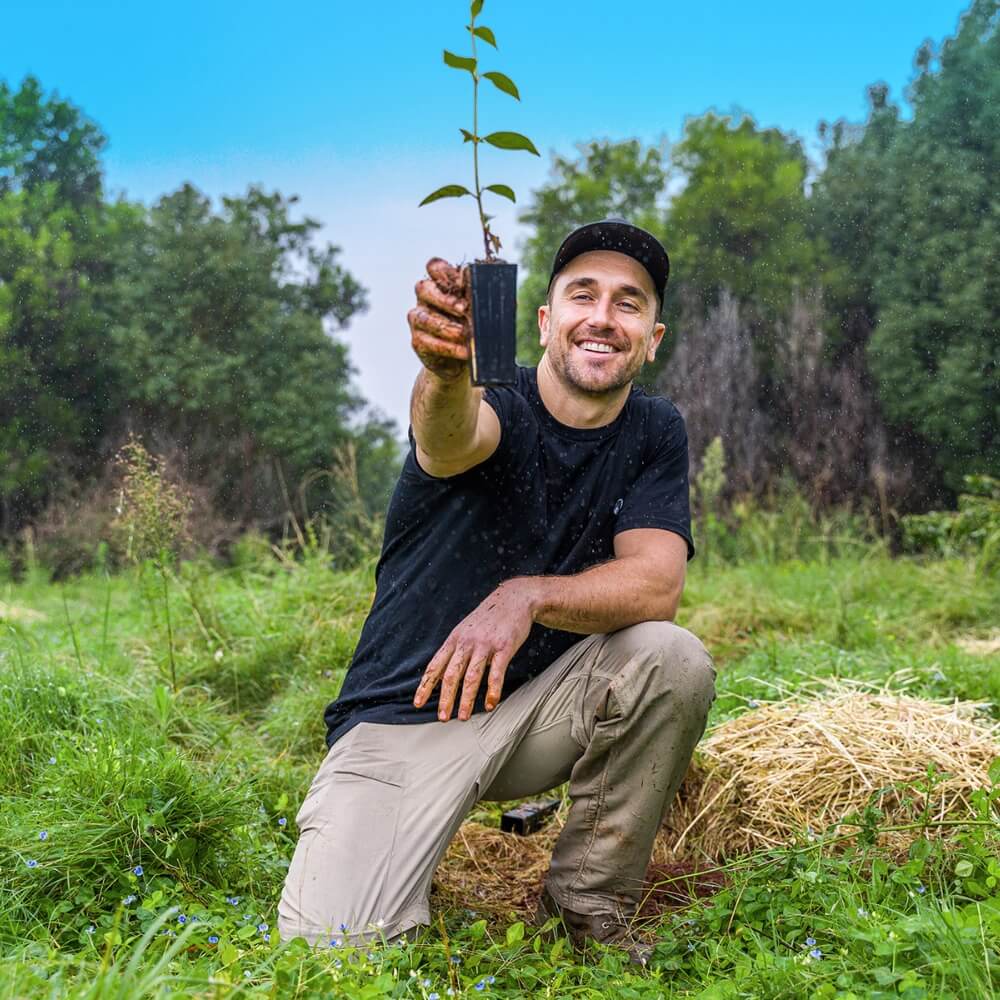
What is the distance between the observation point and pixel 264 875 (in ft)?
9.04

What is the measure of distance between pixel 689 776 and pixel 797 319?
13635mm

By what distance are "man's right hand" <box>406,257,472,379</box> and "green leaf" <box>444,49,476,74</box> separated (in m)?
0.35

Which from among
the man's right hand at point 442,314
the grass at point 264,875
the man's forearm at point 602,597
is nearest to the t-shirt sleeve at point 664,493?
the man's forearm at point 602,597

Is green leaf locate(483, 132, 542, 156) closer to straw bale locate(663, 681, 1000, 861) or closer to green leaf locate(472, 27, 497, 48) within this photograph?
green leaf locate(472, 27, 497, 48)

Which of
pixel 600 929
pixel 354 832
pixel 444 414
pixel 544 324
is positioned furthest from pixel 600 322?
pixel 600 929

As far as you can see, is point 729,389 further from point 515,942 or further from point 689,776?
point 515,942

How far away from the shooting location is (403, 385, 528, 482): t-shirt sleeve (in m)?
2.68

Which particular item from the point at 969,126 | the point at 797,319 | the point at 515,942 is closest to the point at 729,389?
the point at 797,319

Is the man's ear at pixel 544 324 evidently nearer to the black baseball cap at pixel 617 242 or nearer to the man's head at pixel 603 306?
the man's head at pixel 603 306

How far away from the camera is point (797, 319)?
1587 centimetres

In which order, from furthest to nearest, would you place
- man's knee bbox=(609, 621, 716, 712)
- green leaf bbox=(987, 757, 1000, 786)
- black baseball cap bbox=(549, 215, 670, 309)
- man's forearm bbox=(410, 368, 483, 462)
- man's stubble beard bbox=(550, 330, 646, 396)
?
black baseball cap bbox=(549, 215, 670, 309)
man's stubble beard bbox=(550, 330, 646, 396)
man's knee bbox=(609, 621, 716, 712)
green leaf bbox=(987, 757, 1000, 786)
man's forearm bbox=(410, 368, 483, 462)

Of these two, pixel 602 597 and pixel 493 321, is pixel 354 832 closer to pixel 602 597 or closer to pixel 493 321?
pixel 602 597

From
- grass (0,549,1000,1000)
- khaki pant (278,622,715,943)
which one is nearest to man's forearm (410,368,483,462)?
khaki pant (278,622,715,943)

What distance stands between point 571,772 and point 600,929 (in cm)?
41
